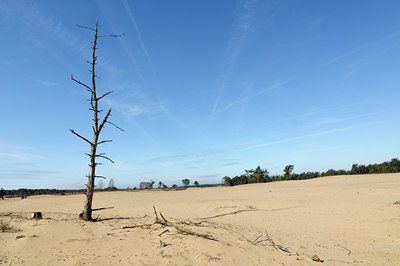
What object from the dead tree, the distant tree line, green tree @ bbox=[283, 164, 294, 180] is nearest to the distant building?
the distant tree line

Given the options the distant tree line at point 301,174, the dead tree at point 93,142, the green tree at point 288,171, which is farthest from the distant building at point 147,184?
the dead tree at point 93,142

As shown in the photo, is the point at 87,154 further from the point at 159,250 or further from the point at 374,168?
the point at 374,168

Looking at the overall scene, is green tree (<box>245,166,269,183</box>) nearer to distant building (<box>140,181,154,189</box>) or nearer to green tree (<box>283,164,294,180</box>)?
green tree (<box>283,164,294,180</box>)

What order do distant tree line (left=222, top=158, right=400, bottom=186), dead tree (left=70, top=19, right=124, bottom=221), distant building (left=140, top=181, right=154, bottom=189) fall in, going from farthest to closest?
1. distant building (left=140, top=181, right=154, bottom=189)
2. distant tree line (left=222, top=158, right=400, bottom=186)
3. dead tree (left=70, top=19, right=124, bottom=221)

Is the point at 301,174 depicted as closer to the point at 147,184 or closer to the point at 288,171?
the point at 288,171

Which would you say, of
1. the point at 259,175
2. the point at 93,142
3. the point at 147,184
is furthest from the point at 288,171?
the point at 93,142

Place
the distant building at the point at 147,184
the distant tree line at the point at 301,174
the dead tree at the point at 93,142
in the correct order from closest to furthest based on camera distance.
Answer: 1. the dead tree at the point at 93,142
2. the distant tree line at the point at 301,174
3. the distant building at the point at 147,184

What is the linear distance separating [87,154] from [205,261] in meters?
7.27

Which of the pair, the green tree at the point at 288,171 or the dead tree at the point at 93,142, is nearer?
the dead tree at the point at 93,142

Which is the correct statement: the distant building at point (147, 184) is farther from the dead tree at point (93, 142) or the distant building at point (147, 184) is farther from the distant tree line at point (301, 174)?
the dead tree at point (93, 142)

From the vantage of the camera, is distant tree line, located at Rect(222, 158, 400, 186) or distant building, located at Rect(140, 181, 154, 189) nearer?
distant tree line, located at Rect(222, 158, 400, 186)

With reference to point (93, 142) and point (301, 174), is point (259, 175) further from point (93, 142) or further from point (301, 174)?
point (93, 142)

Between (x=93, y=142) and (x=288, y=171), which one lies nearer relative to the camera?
(x=93, y=142)

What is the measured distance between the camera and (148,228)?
8148mm
